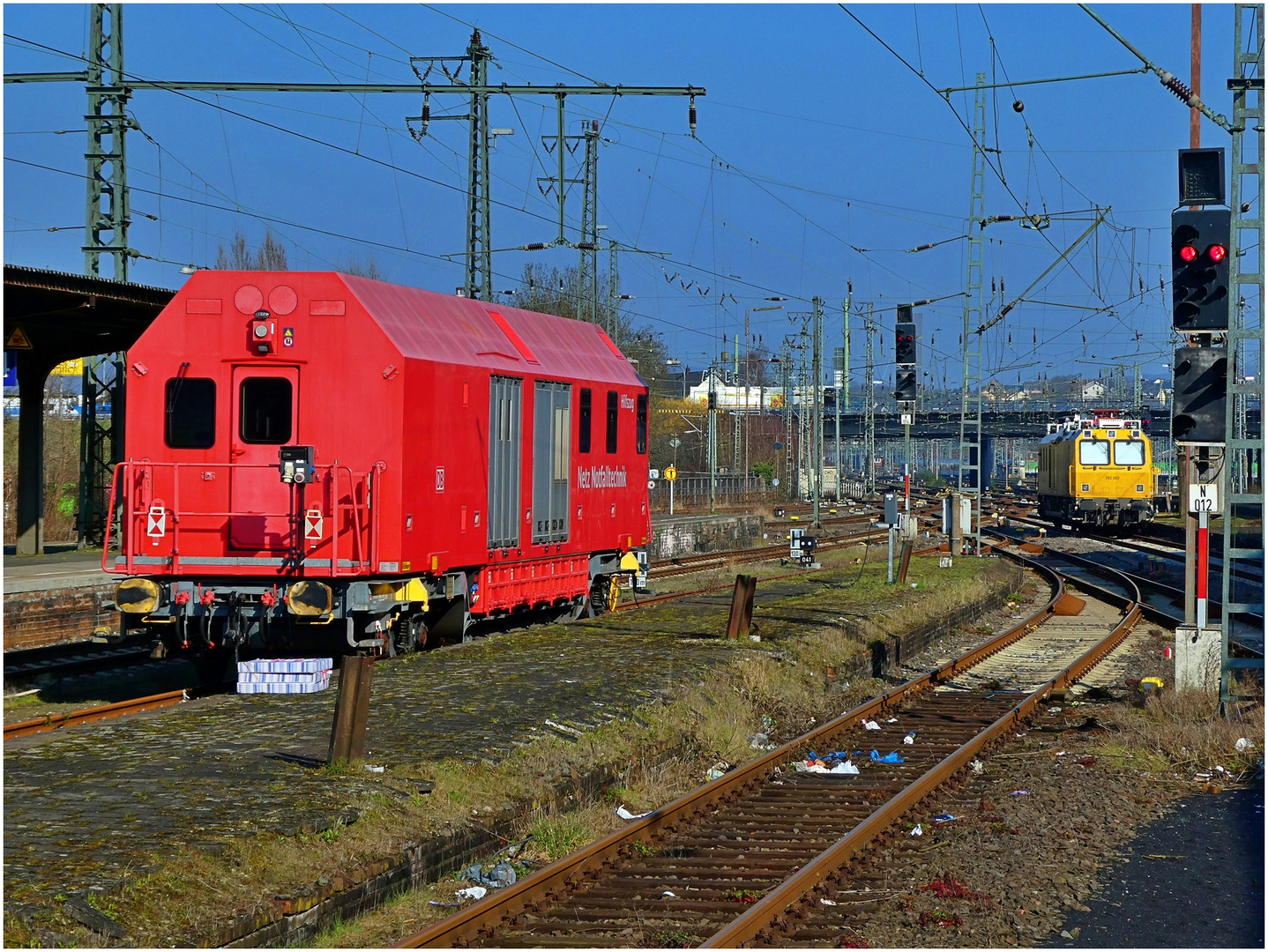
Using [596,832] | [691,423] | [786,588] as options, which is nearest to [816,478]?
[786,588]

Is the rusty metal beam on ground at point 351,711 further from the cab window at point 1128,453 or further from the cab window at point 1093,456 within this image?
the cab window at point 1128,453

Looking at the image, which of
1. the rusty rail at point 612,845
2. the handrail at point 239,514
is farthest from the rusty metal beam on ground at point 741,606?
the handrail at point 239,514

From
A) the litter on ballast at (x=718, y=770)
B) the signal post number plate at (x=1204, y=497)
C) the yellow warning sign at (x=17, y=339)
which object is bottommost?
the litter on ballast at (x=718, y=770)

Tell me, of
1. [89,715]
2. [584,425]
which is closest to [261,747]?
[89,715]

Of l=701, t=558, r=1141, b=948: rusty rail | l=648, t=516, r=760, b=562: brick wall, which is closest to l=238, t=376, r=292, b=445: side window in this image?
l=701, t=558, r=1141, b=948: rusty rail

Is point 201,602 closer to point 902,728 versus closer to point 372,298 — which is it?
point 372,298

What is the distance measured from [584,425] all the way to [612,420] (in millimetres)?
1090

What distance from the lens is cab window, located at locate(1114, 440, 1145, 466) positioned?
46.4 metres

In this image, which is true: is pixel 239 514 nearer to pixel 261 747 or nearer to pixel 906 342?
pixel 261 747

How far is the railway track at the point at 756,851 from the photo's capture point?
7.18 metres

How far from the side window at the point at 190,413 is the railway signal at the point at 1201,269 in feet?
31.4

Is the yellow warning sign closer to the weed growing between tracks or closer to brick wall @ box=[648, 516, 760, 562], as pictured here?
the weed growing between tracks

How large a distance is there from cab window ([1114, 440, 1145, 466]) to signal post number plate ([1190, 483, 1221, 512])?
3464 cm

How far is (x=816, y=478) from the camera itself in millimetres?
48312
